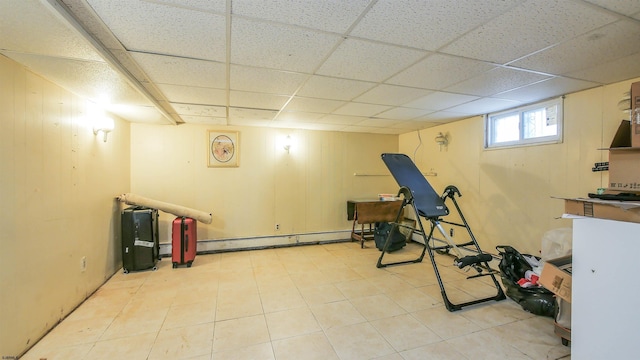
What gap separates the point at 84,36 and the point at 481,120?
14.0 ft

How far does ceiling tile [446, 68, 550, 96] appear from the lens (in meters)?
2.15

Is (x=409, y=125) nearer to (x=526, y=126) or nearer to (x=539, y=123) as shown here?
(x=526, y=126)

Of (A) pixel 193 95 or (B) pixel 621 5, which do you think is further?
(A) pixel 193 95

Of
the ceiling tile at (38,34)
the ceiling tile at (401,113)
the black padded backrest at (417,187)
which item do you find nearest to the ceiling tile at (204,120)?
the ceiling tile at (38,34)

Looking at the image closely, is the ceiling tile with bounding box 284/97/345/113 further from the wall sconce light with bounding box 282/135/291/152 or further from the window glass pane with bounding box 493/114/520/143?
the window glass pane with bounding box 493/114/520/143

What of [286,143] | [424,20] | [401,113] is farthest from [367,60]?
[286,143]

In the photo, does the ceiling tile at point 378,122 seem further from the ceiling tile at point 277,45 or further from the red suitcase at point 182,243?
the red suitcase at point 182,243

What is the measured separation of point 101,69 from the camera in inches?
77.8

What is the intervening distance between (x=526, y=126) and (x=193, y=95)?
13.2ft

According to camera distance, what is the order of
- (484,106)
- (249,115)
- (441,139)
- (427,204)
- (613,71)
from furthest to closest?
(441,139)
(249,115)
(484,106)
(427,204)
(613,71)

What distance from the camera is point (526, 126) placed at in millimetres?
3143

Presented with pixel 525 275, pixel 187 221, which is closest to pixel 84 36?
pixel 187 221

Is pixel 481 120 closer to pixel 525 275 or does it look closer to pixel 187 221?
pixel 525 275

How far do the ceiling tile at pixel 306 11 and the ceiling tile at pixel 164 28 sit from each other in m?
0.21
